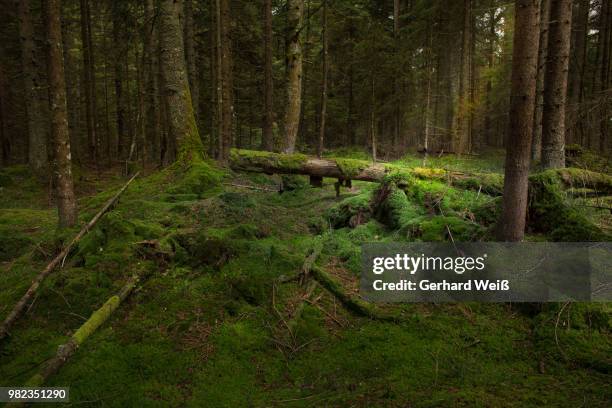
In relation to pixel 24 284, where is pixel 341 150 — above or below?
above

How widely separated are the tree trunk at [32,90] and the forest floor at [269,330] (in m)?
10.3

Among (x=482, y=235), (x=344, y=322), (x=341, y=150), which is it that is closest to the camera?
(x=344, y=322)

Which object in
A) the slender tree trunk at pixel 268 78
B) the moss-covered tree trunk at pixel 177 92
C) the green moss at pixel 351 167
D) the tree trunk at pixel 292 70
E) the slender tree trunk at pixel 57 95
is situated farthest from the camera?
the slender tree trunk at pixel 268 78

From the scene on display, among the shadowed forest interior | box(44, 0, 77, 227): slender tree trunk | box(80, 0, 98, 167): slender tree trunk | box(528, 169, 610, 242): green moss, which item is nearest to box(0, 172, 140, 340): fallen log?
the shadowed forest interior

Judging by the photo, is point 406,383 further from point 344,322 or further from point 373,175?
point 373,175

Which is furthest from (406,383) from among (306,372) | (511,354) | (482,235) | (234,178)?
(234,178)

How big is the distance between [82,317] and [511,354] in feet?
16.7

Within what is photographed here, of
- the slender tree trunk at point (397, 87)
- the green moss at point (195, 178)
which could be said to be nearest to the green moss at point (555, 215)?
the green moss at point (195, 178)

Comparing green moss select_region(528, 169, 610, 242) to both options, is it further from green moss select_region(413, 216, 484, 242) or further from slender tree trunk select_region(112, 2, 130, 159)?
slender tree trunk select_region(112, 2, 130, 159)

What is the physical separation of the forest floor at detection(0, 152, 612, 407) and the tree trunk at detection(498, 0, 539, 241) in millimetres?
599

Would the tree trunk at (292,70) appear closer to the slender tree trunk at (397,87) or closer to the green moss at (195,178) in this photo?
the green moss at (195,178)

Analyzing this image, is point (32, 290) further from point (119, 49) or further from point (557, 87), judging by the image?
point (119, 49)

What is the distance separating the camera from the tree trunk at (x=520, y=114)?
4.95 metres

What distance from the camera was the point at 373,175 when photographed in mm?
9188
